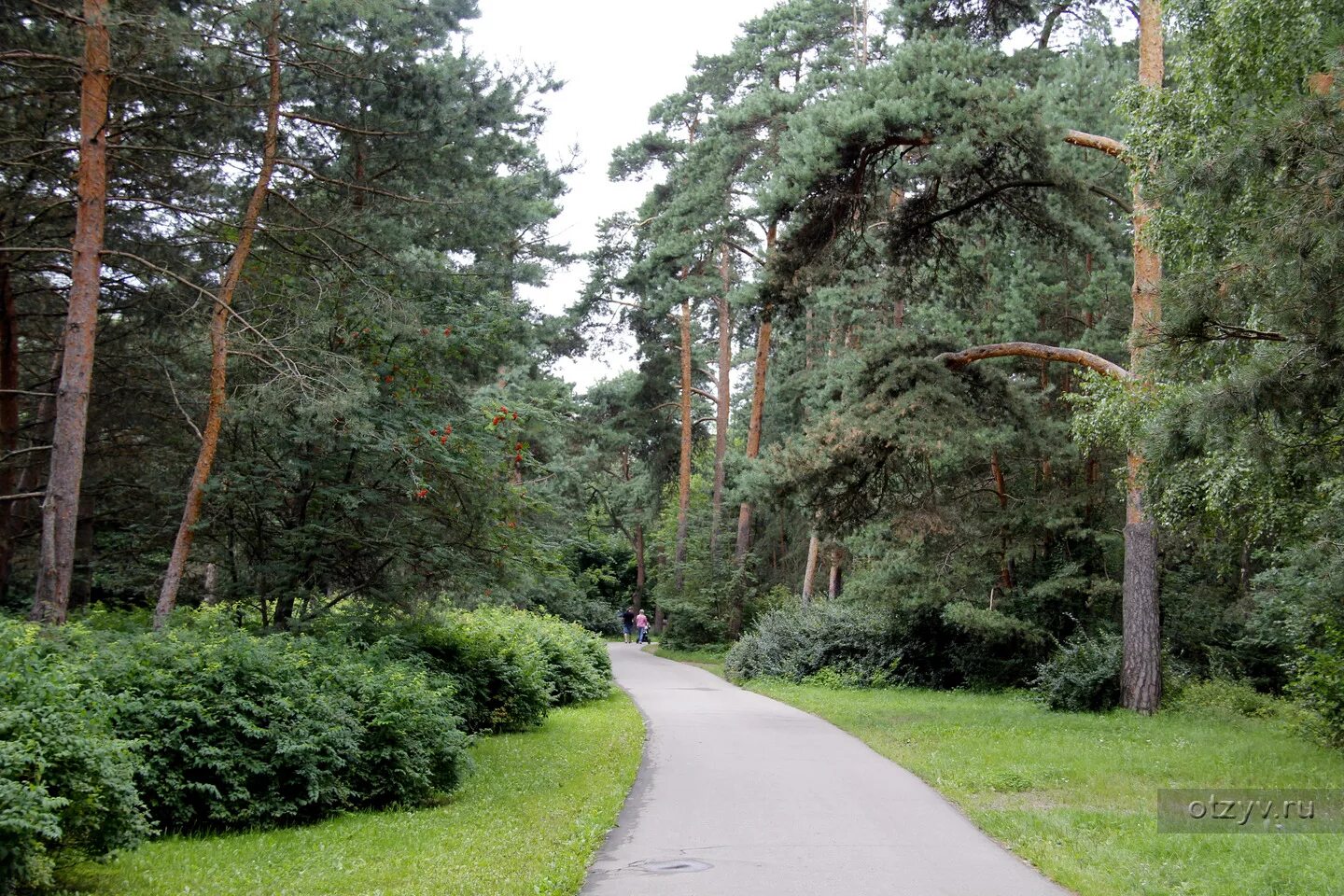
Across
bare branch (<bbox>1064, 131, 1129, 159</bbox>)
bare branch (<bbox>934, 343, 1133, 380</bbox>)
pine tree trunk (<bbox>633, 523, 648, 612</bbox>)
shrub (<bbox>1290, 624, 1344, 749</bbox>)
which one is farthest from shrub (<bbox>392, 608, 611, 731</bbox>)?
pine tree trunk (<bbox>633, 523, 648, 612</bbox>)

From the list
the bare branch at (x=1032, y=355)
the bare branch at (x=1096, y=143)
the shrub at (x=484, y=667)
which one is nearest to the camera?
the shrub at (x=484, y=667)

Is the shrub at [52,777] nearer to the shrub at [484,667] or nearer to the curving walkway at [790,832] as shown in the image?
the curving walkway at [790,832]

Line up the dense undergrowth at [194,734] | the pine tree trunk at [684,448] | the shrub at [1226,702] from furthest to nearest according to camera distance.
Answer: the pine tree trunk at [684,448], the shrub at [1226,702], the dense undergrowth at [194,734]

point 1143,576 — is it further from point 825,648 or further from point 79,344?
point 79,344

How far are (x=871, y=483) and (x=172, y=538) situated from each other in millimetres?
10601

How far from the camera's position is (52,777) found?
5012mm

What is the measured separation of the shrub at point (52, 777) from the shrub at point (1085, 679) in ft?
48.1

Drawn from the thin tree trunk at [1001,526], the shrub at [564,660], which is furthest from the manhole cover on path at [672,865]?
the thin tree trunk at [1001,526]

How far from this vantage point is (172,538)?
11375mm

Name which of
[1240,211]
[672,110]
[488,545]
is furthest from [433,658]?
[672,110]

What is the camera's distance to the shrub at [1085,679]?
1634cm

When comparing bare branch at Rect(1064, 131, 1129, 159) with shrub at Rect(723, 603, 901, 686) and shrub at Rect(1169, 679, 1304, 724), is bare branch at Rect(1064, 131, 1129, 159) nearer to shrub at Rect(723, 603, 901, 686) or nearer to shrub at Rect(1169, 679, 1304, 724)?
shrub at Rect(1169, 679, 1304, 724)

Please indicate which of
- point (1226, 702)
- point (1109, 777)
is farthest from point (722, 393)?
point (1109, 777)

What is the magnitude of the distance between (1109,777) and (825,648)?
1368cm
